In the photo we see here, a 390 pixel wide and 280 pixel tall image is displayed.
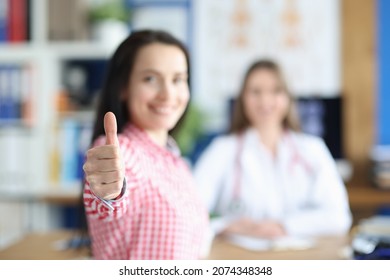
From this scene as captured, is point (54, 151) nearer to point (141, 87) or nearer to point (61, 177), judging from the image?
point (61, 177)

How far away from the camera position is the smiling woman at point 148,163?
722 millimetres

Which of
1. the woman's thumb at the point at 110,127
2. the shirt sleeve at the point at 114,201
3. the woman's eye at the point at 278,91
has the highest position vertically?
the woman's eye at the point at 278,91

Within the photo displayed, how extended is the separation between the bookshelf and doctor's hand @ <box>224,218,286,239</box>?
3.95ft

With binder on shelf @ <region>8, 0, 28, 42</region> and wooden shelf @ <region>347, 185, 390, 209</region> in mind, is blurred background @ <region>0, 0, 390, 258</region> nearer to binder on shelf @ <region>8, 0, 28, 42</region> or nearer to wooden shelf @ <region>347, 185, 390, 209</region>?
binder on shelf @ <region>8, 0, 28, 42</region>

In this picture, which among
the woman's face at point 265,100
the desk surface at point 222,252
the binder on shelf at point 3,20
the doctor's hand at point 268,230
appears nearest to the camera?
the desk surface at point 222,252

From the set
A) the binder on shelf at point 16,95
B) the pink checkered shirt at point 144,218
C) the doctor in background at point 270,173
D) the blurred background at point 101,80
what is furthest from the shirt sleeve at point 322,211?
the binder on shelf at point 16,95

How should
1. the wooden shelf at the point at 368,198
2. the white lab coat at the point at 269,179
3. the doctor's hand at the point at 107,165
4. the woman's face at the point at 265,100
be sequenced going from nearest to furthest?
the doctor's hand at the point at 107,165 → the white lab coat at the point at 269,179 → the woman's face at the point at 265,100 → the wooden shelf at the point at 368,198

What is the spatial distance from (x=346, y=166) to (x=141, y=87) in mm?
1750

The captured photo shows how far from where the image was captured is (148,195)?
73cm

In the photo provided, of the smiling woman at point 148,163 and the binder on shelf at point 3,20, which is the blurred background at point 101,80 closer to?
the binder on shelf at point 3,20

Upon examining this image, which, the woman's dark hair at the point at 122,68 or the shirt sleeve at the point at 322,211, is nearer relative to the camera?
the woman's dark hair at the point at 122,68

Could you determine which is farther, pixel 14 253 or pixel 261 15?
pixel 261 15

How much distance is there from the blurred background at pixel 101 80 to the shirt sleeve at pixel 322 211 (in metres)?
0.78
